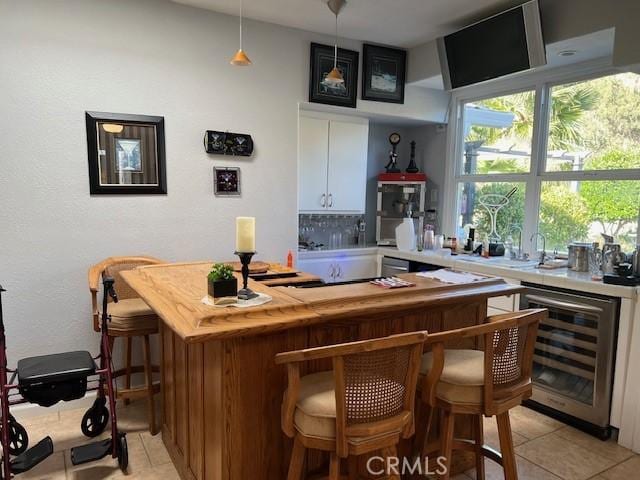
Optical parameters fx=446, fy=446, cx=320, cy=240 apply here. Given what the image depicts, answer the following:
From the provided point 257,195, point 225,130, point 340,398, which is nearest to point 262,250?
point 257,195

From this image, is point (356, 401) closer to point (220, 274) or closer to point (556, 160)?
point (220, 274)

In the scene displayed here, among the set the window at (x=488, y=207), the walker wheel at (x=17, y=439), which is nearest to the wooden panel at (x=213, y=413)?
the walker wheel at (x=17, y=439)

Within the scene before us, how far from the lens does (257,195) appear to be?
11.9 ft

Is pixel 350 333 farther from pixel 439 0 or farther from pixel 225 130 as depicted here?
pixel 439 0

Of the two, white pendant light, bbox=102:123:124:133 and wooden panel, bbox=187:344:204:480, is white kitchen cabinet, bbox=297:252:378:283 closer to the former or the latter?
white pendant light, bbox=102:123:124:133

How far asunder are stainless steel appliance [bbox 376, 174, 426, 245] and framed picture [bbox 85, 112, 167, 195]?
2336 millimetres

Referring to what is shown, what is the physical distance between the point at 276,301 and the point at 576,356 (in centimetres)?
220

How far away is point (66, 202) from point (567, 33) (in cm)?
349

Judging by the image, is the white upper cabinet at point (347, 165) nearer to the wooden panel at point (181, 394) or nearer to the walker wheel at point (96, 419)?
the wooden panel at point (181, 394)

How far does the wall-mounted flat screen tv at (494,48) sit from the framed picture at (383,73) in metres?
0.49

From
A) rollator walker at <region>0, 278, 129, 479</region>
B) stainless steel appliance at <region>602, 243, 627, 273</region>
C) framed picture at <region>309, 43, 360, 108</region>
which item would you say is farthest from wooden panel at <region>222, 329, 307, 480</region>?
framed picture at <region>309, 43, 360, 108</region>

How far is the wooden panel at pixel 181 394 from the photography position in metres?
2.11

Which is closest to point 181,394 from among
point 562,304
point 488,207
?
point 562,304

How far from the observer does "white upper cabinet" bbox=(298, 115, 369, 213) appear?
4.04 meters
